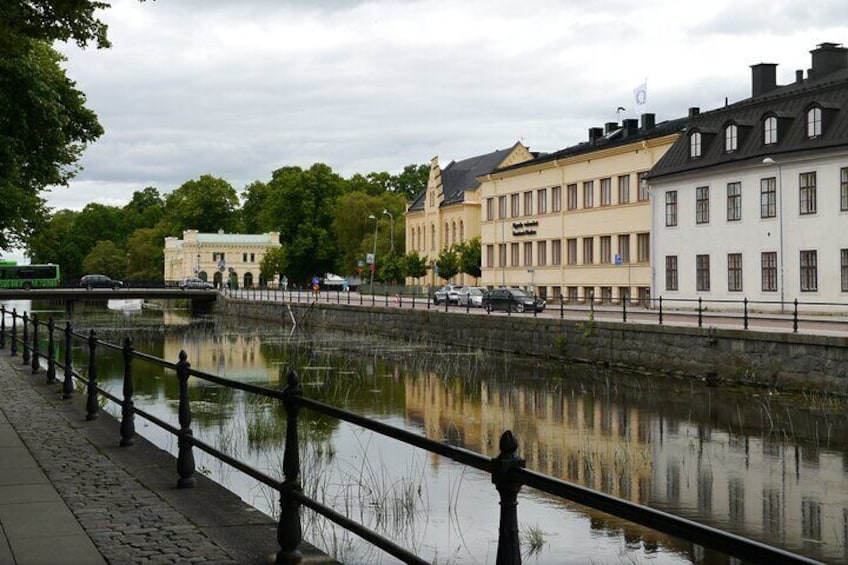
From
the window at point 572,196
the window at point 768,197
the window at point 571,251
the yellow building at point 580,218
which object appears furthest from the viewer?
the window at point 572,196

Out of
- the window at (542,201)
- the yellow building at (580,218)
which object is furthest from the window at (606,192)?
the window at (542,201)

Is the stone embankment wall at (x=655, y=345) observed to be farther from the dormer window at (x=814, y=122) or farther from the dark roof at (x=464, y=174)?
the dark roof at (x=464, y=174)

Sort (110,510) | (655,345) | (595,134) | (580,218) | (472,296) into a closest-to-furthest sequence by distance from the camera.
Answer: (110,510) → (655,345) → (472,296) → (580,218) → (595,134)

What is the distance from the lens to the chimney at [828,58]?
49.7m

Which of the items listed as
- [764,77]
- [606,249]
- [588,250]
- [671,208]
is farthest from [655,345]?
[588,250]

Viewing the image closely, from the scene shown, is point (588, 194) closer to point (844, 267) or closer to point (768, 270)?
point (768, 270)

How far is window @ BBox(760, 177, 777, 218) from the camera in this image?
44312 mm

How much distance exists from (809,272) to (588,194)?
2284 cm

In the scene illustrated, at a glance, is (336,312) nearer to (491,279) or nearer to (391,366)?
(491,279)

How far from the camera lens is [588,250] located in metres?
63.7

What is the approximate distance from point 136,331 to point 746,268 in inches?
1282

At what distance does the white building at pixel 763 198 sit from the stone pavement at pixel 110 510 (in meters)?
30.5

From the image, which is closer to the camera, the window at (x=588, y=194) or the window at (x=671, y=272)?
the window at (x=671, y=272)

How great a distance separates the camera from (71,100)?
29281 millimetres
